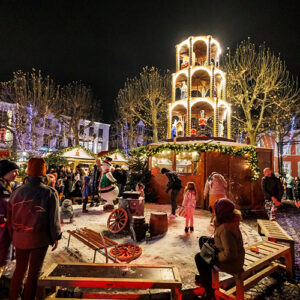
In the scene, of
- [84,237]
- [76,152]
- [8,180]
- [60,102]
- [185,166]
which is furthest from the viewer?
[60,102]

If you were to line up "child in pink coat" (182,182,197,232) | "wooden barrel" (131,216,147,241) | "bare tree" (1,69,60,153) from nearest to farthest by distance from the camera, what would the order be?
"wooden barrel" (131,216,147,241), "child in pink coat" (182,182,197,232), "bare tree" (1,69,60,153)

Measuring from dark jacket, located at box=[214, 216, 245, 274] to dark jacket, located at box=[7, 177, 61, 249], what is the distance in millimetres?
2241

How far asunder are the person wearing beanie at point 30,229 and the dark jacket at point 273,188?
717 cm

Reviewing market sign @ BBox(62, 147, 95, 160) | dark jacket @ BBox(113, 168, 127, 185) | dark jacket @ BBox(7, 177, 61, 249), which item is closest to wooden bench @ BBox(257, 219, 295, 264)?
dark jacket @ BBox(7, 177, 61, 249)

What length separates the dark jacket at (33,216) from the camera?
103 inches

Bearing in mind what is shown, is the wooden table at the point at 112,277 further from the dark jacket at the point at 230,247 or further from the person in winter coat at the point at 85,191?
the person in winter coat at the point at 85,191

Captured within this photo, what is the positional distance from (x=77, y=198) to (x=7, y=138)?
25.2 m

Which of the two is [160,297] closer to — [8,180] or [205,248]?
[205,248]

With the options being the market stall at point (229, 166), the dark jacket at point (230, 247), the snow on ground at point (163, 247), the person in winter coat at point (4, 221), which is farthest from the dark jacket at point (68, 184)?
the dark jacket at point (230, 247)

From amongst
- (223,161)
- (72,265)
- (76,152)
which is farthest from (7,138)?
(72,265)

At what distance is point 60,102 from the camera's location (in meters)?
26.3

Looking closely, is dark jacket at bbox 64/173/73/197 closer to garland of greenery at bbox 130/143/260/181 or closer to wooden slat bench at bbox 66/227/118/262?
garland of greenery at bbox 130/143/260/181

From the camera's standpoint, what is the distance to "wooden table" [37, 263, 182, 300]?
2.65 m

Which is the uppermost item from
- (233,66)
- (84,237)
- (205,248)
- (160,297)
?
(233,66)
